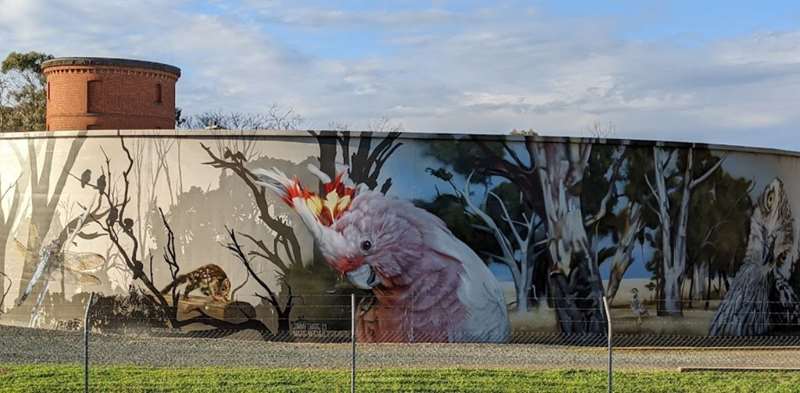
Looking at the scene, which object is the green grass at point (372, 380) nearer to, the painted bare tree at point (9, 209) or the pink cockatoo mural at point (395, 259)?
the pink cockatoo mural at point (395, 259)

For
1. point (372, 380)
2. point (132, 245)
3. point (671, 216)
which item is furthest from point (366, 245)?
point (671, 216)

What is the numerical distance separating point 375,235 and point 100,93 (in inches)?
697

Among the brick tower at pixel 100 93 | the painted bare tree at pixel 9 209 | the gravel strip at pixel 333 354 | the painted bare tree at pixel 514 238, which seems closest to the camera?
the gravel strip at pixel 333 354

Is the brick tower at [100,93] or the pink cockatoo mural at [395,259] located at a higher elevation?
the brick tower at [100,93]

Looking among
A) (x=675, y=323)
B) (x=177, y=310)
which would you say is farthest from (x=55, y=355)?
(x=675, y=323)

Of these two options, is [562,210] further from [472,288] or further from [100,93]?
[100,93]

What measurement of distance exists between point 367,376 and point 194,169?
7874 millimetres

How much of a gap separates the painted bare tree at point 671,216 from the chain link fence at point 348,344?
56 centimetres

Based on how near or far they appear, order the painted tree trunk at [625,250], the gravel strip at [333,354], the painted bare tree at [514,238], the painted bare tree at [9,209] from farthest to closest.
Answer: the painted bare tree at [9,209]
the painted tree trunk at [625,250]
the painted bare tree at [514,238]
the gravel strip at [333,354]

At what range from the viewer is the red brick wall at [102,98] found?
33531mm

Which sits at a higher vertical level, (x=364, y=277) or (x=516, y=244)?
(x=516, y=244)

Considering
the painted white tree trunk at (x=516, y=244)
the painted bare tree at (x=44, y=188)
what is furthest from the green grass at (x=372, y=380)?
the painted bare tree at (x=44, y=188)

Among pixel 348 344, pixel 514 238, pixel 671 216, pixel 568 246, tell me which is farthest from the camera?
pixel 671 216

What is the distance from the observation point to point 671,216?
68.2 feet
